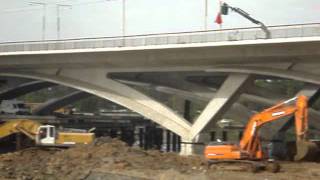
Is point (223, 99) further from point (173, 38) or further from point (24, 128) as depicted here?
point (24, 128)

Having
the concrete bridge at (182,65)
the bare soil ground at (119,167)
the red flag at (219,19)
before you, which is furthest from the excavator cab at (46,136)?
the red flag at (219,19)

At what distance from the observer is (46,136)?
4641cm

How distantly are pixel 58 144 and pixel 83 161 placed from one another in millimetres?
12427

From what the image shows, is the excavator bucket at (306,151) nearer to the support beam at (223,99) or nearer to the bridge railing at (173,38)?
the bridge railing at (173,38)

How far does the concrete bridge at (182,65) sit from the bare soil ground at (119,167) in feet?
34.4

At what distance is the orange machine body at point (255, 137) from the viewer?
29.2 metres

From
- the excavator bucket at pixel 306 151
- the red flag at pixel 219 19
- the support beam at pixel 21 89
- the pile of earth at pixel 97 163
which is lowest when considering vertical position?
the support beam at pixel 21 89

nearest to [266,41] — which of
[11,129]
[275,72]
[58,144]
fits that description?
[275,72]

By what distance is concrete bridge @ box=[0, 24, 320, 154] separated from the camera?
41.9 m

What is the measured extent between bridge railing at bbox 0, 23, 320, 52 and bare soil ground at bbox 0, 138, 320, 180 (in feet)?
34.8

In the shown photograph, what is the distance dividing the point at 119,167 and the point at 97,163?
198 centimetres

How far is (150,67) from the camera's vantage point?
50.7 metres

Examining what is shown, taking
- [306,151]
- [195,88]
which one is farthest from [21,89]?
[306,151]

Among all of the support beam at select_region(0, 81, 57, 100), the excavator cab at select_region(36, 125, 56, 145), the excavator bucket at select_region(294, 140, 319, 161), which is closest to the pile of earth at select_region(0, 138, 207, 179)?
the excavator bucket at select_region(294, 140, 319, 161)
